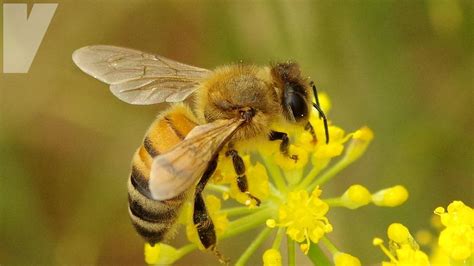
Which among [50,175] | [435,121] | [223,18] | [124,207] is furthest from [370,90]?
[50,175]

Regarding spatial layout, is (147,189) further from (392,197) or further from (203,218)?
(392,197)

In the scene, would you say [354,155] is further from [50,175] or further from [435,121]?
[50,175]

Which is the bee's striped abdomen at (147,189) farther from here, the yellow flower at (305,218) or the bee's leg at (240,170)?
the yellow flower at (305,218)

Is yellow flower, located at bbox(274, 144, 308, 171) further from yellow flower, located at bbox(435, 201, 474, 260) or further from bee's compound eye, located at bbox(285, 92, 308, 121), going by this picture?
yellow flower, located at bbox(435, 201, 474, 260)

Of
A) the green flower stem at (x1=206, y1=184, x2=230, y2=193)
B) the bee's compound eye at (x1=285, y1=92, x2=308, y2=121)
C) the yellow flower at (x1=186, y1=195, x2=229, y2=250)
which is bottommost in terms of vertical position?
the yellow flower at (x1=186, y1=195, x2=229, y2=250)

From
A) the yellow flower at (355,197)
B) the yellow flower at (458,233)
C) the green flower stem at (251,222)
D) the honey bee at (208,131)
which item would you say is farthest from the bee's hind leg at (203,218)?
the yellow flower at (458,233)

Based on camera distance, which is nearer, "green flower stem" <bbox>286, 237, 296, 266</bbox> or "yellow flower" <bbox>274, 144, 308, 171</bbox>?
"green flower stem" <bbox>286, 237, 296, 266</bbox>
